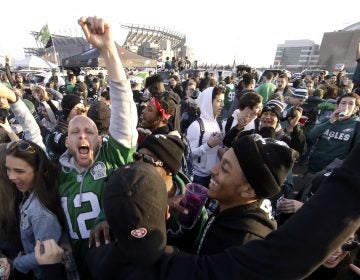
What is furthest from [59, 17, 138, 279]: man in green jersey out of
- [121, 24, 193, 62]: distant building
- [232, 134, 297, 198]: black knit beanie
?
[121, 24, 193, 62]: distant building

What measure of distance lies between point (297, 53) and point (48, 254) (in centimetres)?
10096

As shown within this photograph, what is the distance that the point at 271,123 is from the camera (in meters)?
3.22

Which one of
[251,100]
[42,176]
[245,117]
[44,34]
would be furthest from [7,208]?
[44,34]

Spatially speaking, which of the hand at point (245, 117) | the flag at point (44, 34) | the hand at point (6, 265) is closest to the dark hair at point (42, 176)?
the hand at point (6, 265)

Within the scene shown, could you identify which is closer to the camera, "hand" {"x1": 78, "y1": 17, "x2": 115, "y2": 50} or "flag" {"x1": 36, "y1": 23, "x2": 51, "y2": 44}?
"hand" {"x1": 78, "y1": 17, "x2": 115, "y2": 50}

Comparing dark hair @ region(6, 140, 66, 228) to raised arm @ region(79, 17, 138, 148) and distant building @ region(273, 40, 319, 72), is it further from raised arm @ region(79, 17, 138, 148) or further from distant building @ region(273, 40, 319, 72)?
distant building @ region(273, 40, 319, 72)

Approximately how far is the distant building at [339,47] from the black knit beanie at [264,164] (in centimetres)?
6299

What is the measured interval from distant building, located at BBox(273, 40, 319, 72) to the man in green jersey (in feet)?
294

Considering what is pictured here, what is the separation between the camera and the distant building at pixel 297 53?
8569cm

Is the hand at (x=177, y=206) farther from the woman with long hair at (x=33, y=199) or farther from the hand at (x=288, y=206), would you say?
the hand at (x=288, y=206)

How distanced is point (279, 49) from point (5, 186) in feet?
341

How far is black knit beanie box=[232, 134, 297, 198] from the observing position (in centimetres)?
136

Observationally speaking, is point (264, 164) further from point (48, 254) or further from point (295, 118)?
point (295, 118)

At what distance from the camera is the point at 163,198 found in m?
1.02
